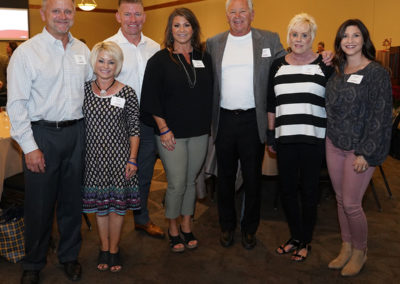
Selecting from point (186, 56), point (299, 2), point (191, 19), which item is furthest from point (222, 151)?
point (299, 2)

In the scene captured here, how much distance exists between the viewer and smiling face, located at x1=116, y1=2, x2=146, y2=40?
2834 mm

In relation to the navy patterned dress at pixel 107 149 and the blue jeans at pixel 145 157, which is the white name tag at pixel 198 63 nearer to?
the navy patterned dress at pixel 107 149

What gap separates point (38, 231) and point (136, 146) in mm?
791

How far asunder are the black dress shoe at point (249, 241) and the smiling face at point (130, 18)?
5.75 ft

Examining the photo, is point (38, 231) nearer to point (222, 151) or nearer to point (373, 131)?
point (222, 151)

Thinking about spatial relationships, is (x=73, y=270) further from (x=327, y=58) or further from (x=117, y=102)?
(x=327, y=58)

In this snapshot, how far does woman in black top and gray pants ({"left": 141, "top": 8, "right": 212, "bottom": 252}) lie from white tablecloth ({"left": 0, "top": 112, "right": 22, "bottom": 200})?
1159mm

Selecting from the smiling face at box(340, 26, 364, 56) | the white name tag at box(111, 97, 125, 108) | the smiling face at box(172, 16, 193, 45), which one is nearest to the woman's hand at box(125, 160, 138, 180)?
the white name tag at box(111, 97, 125, 108)

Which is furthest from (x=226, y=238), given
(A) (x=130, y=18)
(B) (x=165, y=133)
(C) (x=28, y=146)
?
→ (A) (x=130, y=18)

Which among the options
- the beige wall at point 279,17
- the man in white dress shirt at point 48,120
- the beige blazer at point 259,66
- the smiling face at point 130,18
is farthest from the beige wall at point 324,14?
the man in white dress shirt at point 48,120

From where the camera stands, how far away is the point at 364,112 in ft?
7.32

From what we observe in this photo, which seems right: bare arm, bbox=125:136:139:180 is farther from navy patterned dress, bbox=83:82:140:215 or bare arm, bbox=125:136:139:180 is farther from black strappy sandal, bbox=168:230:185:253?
black strappy sandal, bbox=168:230:185:253

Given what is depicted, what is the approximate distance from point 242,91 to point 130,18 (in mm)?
1012

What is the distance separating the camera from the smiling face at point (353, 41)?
227 centimetres
